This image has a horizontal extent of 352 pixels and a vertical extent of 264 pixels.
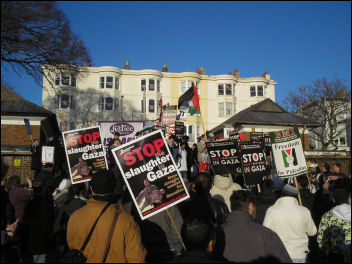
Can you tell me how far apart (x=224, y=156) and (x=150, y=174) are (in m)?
6.42

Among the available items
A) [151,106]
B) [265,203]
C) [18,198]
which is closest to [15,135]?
[18,198]

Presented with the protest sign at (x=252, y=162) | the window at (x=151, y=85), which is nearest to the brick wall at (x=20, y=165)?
the protest sign at (x=252, y=162)

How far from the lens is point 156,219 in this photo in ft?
16.2

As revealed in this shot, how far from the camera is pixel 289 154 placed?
28.7ft

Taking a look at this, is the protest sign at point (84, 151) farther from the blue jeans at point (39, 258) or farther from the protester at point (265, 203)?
the protester at point (265, 203)

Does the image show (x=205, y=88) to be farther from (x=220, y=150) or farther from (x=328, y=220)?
(x=328, y=220)

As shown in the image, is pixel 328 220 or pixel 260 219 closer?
pixel 328 220

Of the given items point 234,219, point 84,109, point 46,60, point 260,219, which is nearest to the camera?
point 234,219

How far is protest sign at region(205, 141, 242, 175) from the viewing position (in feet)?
35.9

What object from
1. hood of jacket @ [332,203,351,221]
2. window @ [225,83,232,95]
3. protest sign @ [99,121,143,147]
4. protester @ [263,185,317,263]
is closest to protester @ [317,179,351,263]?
hood of jacket @ [332,203,351,221]

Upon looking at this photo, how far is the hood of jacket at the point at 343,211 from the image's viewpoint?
470 centimetres

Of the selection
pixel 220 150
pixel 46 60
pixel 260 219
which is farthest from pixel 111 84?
pixel 260 219

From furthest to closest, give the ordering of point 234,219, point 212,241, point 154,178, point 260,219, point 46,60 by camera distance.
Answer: point 46,60 < point 260,219 < point 154,178 < point 234,219 < point 212,241

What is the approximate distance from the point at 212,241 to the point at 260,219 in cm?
385
